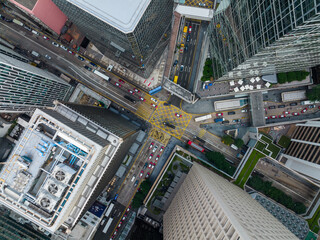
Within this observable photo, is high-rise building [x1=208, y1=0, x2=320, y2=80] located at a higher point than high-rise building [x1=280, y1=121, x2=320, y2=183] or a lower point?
higher

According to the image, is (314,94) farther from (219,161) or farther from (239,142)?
(219,161)

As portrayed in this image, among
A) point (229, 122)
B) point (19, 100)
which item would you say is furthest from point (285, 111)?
point (19, 100)

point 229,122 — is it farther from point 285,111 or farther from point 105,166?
point 105,166

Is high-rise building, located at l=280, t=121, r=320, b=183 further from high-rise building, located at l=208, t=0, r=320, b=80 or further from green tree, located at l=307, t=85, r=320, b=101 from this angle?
high-rise building, located at l=208, t=0, r=320, b=80

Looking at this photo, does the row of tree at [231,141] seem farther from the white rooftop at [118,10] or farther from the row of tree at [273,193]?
the white rooftop at [118,10]

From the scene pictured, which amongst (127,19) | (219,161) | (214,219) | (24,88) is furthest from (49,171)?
(219,161)

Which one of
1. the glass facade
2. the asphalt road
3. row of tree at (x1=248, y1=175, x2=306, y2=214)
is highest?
the asphalt road

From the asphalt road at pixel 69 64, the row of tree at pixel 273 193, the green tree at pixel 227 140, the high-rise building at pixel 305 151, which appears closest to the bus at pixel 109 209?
the asphalt road at pixel 69 64

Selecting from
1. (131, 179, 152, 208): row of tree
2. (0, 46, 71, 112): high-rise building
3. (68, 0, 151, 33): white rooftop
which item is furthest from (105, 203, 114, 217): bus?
(68, 0, 151, 33): white rooftop
